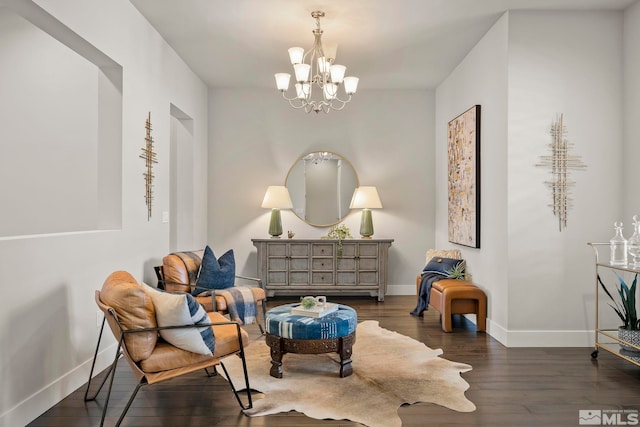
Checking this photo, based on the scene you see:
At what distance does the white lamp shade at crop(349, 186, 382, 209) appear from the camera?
23.0 feet

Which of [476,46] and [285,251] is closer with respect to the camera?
[476,46]

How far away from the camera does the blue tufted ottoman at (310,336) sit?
351 cm

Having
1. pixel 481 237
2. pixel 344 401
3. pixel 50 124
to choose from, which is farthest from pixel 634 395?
pixel 50 124

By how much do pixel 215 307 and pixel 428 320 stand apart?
2.46 metres

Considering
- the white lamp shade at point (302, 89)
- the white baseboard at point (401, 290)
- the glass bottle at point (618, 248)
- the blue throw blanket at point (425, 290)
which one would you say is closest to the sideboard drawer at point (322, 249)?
the white baseboard at point (401, 290)

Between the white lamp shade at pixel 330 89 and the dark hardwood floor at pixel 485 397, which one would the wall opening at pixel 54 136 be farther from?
the white lamp shade at pixel 330 89

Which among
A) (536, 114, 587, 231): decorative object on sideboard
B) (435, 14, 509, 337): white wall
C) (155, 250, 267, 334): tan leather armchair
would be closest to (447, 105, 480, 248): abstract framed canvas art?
(435, 14, 509, 337): white wall

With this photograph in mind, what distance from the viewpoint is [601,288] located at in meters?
4.47

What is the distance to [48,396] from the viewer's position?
302 cm

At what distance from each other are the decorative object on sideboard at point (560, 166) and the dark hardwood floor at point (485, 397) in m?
1.24

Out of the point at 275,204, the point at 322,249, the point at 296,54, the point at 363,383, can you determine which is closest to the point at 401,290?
the point at 322,249

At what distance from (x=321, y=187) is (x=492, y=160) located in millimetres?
2893

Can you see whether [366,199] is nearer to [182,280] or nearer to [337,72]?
[337,72]

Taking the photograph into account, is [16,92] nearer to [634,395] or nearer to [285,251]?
[285,251]
